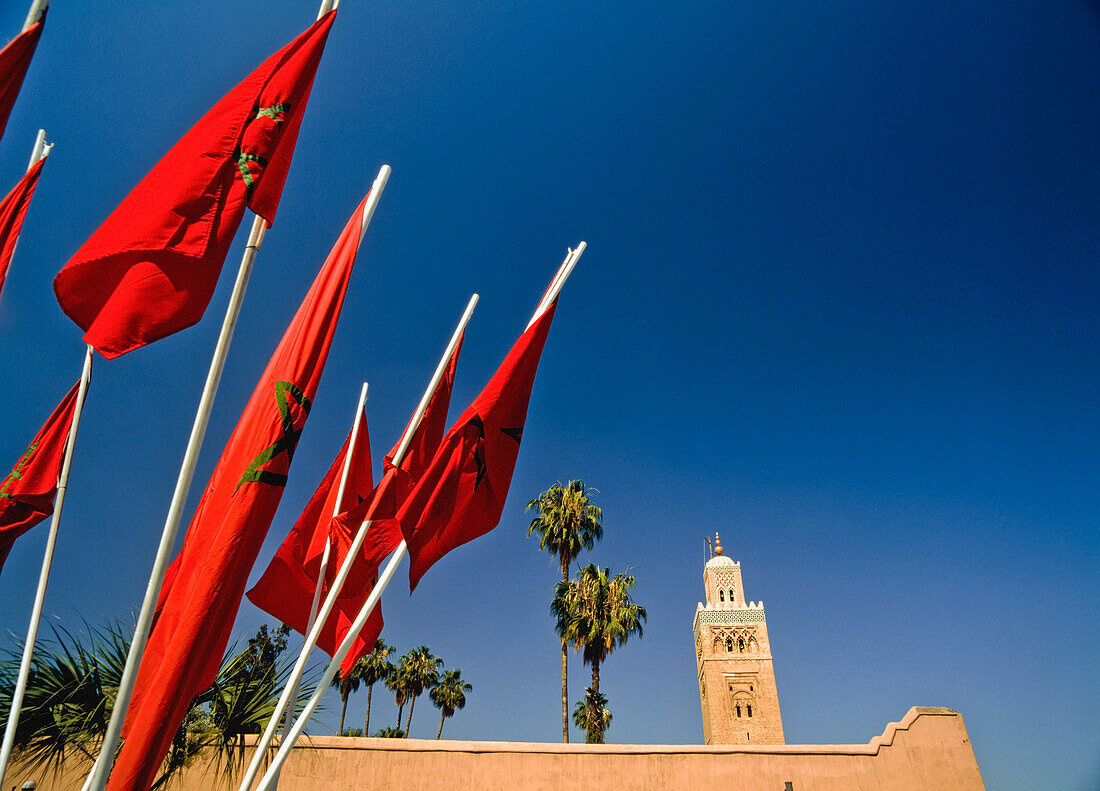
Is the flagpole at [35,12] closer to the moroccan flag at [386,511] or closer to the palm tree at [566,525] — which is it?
the moroccan flag at [386,511]

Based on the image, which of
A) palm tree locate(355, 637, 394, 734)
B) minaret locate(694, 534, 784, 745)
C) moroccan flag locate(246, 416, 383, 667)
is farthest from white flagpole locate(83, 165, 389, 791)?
minaret locate(694, 534, 784, 745)

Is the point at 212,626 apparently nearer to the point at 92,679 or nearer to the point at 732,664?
the point at 92,679

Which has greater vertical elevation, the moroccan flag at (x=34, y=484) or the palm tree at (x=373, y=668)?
the palm tree at (x=373, y=668)

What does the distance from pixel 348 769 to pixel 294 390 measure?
35.7 feet

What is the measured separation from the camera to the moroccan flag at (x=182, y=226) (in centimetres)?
333

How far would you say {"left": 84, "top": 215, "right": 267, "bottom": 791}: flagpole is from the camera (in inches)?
110

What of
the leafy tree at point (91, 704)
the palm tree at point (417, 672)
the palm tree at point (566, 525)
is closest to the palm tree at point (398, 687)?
the palm tree at point (417, 672)

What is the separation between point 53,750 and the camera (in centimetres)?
813

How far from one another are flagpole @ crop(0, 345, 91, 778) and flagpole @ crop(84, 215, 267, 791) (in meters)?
1.48

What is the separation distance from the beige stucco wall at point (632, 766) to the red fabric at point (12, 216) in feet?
33.3

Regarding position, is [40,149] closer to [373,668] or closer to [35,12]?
[35,12]

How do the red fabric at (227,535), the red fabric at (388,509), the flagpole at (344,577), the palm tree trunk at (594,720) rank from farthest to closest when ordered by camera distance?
the palm tree trunk at (594,720) < the red fabric at (388,509) < the flagpole at (344,577) < the red fabric at (227,535)

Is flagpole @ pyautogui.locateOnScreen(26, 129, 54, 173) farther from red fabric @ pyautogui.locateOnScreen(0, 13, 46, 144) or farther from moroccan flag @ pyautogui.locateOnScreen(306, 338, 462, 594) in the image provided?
moroccan flag @ pyautogui.locateOnScreen(306, 338, 462, 594)

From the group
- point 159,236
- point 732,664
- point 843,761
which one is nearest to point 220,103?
point 159,236
